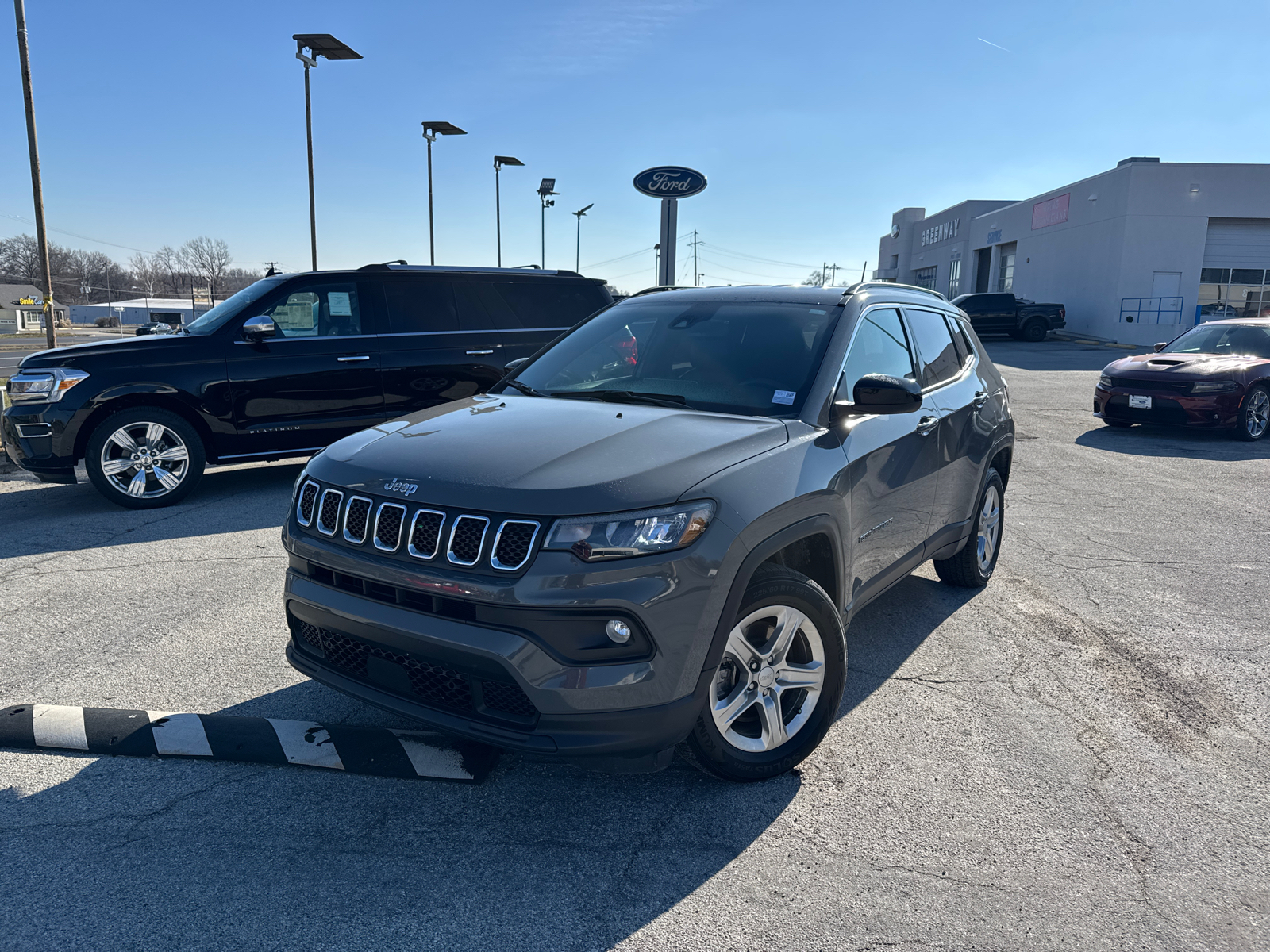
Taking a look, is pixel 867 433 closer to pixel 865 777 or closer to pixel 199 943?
pixel 865 777

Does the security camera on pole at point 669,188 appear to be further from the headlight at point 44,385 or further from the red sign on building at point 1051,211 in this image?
the red sign on building at point 1051,211

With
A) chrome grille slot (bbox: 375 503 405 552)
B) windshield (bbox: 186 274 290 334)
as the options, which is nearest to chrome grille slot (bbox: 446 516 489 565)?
chrome grille slot (bbox: 375 503 405 552)

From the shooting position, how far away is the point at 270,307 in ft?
24.8

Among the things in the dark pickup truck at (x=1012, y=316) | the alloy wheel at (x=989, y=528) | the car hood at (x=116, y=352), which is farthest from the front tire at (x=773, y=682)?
the dark pickup truck at (x=1012, y=316)

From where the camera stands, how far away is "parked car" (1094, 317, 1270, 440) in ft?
37.6

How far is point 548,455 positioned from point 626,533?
446 millimetres

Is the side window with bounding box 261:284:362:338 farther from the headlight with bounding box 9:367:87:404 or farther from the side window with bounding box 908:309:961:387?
the side window with bounding box 908:309:961:387

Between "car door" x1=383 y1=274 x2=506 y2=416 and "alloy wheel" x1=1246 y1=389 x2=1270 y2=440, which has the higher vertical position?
"car door" x1=383 y1=274 x2=506 y2=416

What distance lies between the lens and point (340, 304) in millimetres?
7801

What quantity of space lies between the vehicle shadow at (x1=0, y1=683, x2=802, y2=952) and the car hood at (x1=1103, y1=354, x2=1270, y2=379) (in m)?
11.1

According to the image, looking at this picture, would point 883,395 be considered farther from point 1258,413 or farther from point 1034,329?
point 1034,329

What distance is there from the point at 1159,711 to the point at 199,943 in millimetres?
3722

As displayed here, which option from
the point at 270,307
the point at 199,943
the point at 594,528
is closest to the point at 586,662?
the point at 594,528

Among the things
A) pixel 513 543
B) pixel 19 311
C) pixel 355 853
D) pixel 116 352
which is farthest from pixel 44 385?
pixel 19 311
